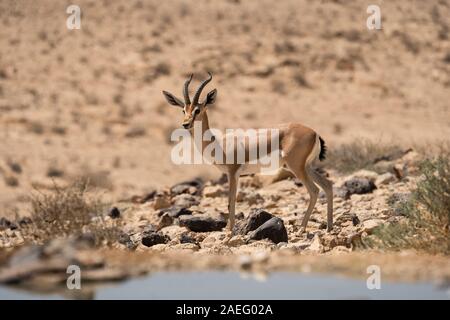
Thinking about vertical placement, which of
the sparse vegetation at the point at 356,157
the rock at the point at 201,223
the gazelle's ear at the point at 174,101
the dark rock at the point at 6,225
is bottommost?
the dark rock at the point at 6,225

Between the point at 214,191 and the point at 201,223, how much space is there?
3495 millimetres

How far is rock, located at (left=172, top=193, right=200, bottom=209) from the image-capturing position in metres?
14.8

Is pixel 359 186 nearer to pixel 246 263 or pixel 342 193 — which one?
pixel 342 193

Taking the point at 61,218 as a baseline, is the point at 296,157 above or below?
above

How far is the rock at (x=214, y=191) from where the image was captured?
1560cm

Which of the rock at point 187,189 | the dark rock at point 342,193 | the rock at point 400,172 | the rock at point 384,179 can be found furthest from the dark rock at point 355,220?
the rock at point 187,189

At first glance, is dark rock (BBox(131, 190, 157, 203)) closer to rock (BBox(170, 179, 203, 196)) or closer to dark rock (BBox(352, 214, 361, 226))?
rock (BBox(170, 179, 203, 196))

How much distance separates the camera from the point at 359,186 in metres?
14.6

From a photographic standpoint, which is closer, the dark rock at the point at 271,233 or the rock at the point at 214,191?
the dark rock at the point at 271,233

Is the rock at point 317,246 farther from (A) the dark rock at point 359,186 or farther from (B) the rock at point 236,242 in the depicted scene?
(A) the dark rock at point 359,186

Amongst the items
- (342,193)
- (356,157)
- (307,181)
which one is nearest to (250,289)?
(307,181)

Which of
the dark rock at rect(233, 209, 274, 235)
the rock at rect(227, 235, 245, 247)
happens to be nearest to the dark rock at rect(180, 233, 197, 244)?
the dark rock at rect(233, 209, 274, 235)

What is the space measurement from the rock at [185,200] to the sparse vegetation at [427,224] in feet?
18.0
